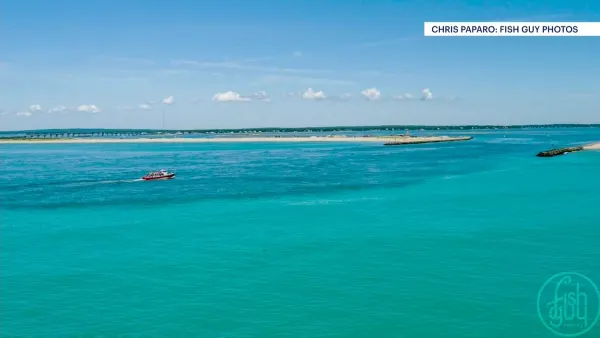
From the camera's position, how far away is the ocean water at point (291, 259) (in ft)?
81.4

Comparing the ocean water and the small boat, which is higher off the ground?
the small boat

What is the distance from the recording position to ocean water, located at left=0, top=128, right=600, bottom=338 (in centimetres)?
2480

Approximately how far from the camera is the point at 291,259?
34188 mm

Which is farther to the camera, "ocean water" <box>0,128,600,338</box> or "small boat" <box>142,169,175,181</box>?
"small boat" <box>142,169,175,181</box>

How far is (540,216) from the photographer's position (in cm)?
4656

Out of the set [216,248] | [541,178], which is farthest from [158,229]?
[541,178]

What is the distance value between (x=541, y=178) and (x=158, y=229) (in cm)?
5712

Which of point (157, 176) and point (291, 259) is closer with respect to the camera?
point (291, 259)

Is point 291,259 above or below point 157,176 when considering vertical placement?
below

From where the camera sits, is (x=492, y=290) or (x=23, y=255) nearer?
(x=492, y=290)

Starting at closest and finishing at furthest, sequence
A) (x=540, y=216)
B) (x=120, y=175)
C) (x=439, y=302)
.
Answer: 1. (x=439, y=302)
2. (x=540, y=216)
3. (x=120, y=175)

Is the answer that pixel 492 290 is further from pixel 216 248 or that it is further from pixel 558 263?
pixel 216 248

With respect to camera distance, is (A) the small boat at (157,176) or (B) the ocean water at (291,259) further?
(A) the small boat at (157,176)

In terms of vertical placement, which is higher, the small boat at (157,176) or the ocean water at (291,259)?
the small boat at (157,176)
